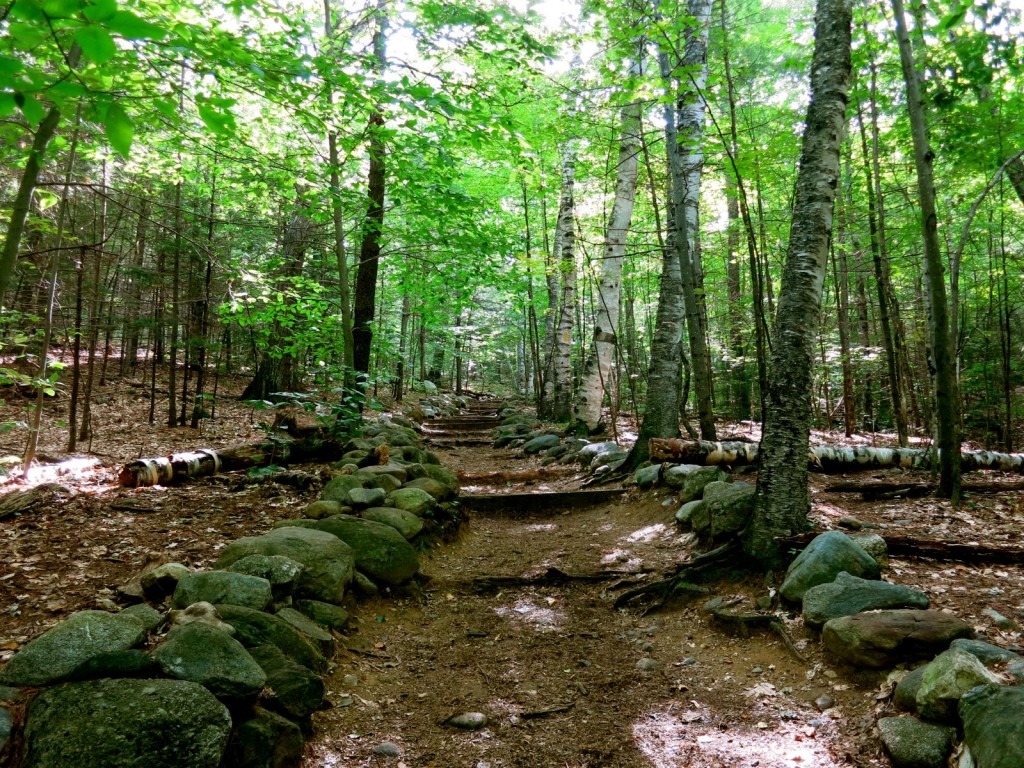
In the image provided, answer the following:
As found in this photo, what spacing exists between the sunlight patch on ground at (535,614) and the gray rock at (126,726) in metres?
2.42

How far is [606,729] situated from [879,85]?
50.8 feet

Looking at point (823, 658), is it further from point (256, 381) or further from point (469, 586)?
point (256, 381)

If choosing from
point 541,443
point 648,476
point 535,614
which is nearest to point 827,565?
point 535,614

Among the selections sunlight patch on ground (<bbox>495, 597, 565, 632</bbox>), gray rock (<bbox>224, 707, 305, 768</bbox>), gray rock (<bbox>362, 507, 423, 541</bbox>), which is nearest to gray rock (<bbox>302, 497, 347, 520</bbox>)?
gray rock (<bbox>362, 507, 423, 541</bbox>)

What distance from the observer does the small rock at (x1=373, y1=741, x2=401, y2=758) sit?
265cm

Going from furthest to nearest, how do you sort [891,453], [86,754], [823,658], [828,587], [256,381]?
[256,381] → [891,453] → [828,587] → [823,658] → [86,754]

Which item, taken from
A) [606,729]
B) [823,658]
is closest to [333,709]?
[606,729]

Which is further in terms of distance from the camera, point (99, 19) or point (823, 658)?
point (823, 658)

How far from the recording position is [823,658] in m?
3.15

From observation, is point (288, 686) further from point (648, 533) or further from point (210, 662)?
point (648, 533)

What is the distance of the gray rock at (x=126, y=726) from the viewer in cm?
190

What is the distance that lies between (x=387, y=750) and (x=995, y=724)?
8.08 ft

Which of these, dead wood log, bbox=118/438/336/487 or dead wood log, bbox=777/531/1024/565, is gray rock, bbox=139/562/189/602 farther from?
dead wood log, bbox=777/531/1024/565

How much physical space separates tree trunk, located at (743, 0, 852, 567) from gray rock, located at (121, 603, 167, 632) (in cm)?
388
